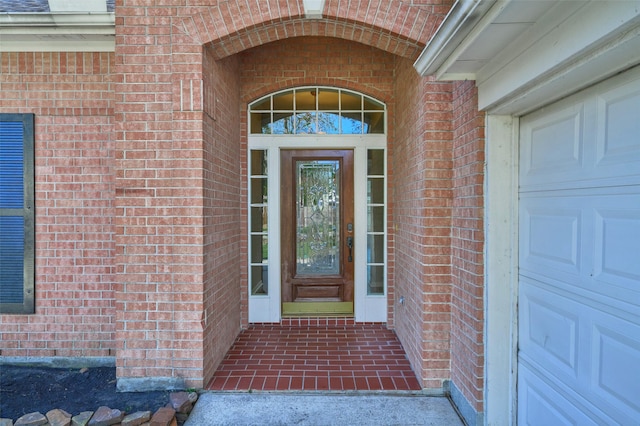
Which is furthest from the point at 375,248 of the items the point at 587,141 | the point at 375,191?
the point at 587,141

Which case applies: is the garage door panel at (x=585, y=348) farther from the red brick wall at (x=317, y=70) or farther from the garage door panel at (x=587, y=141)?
the red brick wall at (x=317, y=70)

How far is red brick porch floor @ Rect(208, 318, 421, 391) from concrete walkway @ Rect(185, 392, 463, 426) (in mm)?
88

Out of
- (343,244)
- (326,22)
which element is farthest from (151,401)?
(326,22)

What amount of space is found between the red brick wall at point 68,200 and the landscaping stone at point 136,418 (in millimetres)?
1191

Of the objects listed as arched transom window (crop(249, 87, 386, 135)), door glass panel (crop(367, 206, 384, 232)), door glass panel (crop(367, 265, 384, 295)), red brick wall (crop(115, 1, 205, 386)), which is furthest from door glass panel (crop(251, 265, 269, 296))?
arched transom window (crop(249, 87, 386, 135))

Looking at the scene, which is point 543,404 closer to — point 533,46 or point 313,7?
point 533,46

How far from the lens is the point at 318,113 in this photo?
14.1 ft

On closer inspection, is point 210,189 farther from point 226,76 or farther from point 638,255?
point 638,255

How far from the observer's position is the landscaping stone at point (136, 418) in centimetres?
241

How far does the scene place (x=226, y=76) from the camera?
361 centimetres

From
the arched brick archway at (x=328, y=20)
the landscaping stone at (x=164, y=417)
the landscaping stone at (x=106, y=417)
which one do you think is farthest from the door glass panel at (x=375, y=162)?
the landscaping stone at (x=106, y=417)

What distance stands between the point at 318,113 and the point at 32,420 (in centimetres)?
375

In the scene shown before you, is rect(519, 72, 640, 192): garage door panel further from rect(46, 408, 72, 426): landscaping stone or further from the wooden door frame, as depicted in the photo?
rect(46, 408, 72, 426): landscaping stone

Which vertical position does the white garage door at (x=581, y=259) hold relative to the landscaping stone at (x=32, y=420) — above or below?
above
